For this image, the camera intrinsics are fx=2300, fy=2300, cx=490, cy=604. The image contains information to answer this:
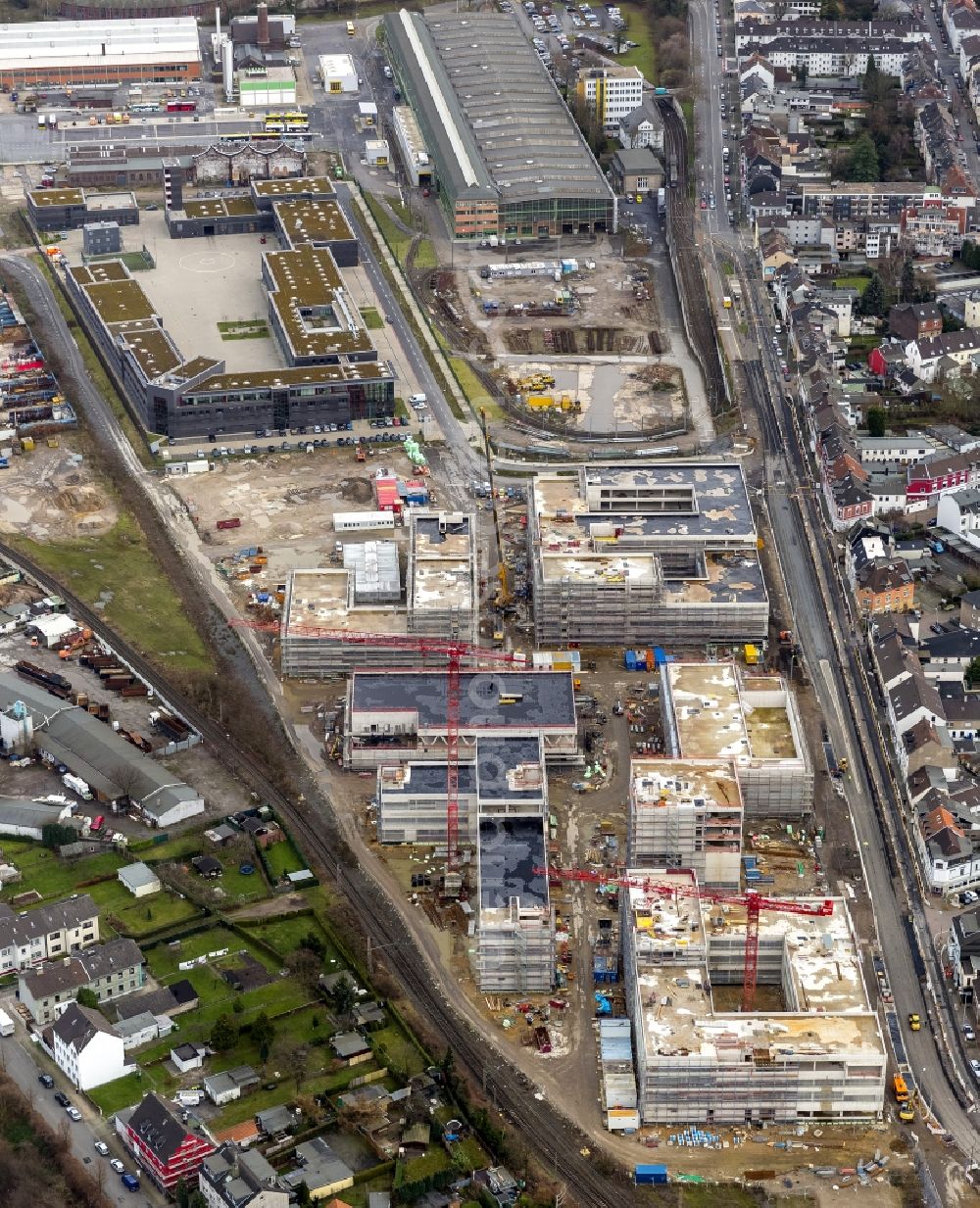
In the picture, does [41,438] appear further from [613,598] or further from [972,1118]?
[972,1118]

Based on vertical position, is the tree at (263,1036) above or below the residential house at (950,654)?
above

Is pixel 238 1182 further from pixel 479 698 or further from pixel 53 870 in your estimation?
pixel 479 698

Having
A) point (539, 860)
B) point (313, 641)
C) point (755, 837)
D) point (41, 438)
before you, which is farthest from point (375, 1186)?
point (41, 438)

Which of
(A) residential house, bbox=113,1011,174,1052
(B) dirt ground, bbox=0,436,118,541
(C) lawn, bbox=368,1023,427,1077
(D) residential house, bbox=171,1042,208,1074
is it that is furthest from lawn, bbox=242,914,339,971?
(B) dirt ground, bbox=0,436,118,541

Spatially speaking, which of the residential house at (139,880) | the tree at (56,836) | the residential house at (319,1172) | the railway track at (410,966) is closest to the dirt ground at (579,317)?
the railway track at (410,966)

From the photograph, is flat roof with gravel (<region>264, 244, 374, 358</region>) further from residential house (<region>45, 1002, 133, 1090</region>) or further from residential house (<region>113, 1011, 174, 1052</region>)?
residential house (<region>45, 1002, 133, 1090</region>)

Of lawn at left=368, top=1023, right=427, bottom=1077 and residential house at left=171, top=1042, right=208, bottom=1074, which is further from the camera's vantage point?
lawn at left=368, top=1023, right=427, bottom=1077

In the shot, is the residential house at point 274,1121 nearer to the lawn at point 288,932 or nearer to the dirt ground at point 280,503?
the lawn at point 288,932
